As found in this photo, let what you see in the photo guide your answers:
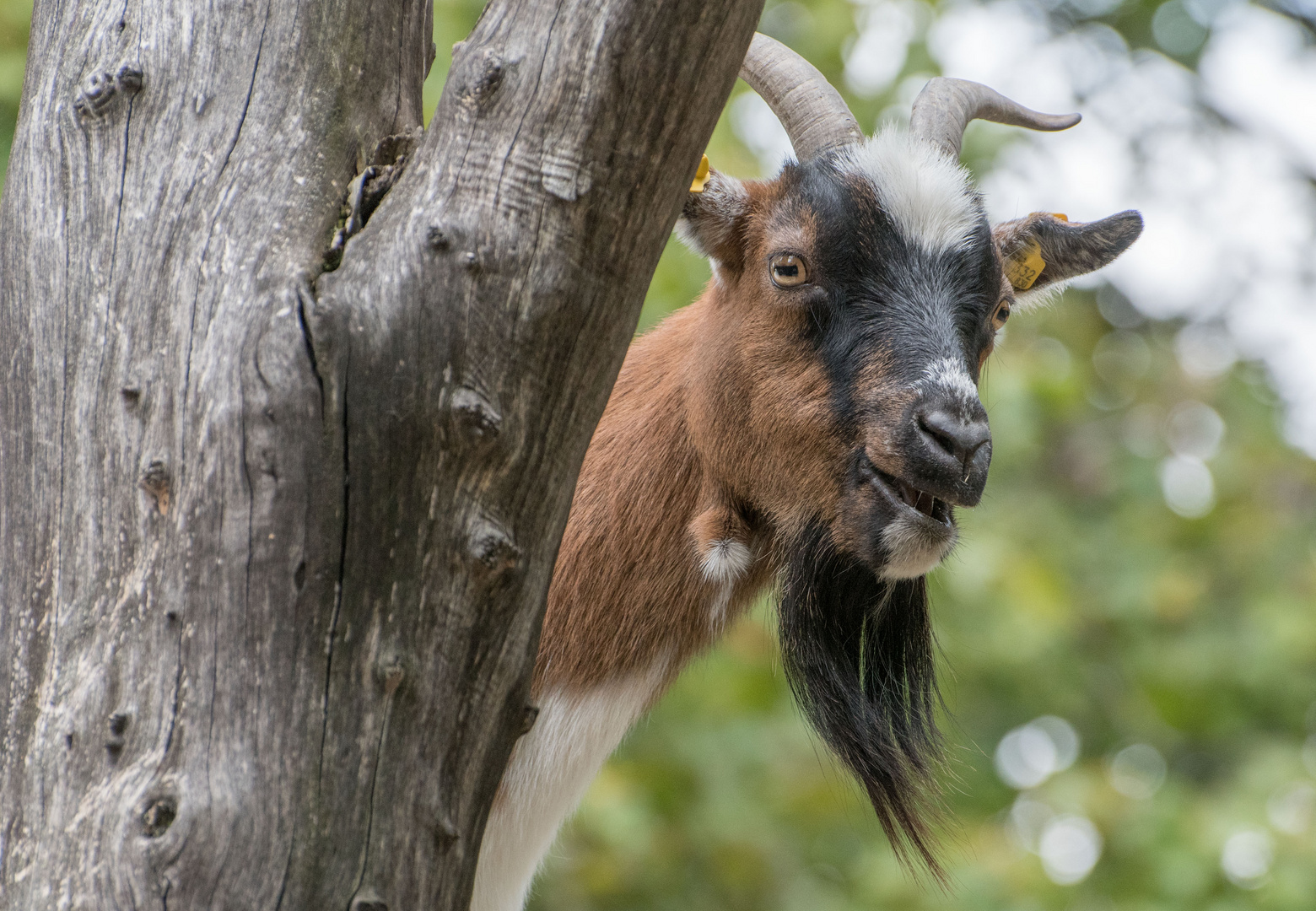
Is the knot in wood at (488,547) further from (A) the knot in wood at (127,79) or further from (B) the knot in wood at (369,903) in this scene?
(A) the knot in wood at (127,79)

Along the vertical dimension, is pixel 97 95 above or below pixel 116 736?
above

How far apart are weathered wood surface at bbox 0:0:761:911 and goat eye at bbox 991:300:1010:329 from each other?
4.32 ft

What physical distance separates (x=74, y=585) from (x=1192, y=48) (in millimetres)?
9498

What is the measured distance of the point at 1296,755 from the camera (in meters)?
6.44

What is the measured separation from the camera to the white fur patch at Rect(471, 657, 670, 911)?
3.04m

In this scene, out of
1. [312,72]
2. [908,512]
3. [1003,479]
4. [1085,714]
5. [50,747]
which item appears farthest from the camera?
[1085,714]

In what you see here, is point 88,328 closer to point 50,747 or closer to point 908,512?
point 50,747

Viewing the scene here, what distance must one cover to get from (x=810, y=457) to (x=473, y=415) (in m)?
1.12

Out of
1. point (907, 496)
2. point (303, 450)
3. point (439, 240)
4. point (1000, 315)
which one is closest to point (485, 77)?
point (439, 240)

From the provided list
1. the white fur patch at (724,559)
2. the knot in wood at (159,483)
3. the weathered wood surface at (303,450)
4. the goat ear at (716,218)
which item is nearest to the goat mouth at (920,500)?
the white fur patch at (724,559)

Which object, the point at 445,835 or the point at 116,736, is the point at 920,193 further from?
the point at 116,736

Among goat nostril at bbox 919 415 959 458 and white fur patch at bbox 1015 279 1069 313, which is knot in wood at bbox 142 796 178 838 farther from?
white fur patch at bbox 1015 279 1069 313

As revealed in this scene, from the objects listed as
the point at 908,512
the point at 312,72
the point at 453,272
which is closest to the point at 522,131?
the point at 453,272

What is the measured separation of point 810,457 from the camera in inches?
111
